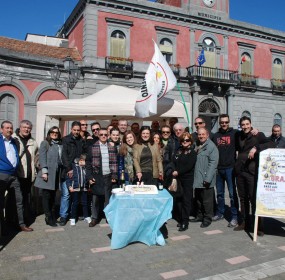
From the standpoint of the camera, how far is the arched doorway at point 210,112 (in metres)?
21.2

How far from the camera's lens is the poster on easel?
5023 mm

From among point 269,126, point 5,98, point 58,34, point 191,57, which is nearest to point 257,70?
point 269,126

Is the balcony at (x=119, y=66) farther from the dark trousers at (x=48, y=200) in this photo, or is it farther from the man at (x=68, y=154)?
the dark trousers at (x=48, y=200)

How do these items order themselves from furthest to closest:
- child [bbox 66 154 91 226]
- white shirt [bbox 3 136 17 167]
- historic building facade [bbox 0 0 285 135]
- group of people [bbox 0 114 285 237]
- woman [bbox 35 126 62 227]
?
historic building facade [bbox 0 0 285 135]
child [bbox 66 154 91 226]
woman [bbox 35 126 62 227]
group of people [bbox 0 114 285 237]
white shirt [bbox 3 136 17 167]

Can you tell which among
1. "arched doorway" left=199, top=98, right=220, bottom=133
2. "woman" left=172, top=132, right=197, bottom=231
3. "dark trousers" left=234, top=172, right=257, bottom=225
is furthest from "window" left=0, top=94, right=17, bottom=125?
"dark trousers" left=234, top=172, right=257, bottom=225

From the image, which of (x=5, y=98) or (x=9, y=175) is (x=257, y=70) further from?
(x=9, y=175)

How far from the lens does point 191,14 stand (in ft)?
66.9

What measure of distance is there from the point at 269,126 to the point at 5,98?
18.1 metres

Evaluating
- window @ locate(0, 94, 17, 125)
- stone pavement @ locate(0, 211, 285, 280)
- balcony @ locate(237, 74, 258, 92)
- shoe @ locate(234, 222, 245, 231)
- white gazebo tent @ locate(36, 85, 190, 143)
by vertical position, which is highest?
balcony @ locate(237, 74, 258, 92)

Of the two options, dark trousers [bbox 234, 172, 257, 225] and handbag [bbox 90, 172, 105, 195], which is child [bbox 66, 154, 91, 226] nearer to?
handbag [bbox 90, 172, 105, 195]

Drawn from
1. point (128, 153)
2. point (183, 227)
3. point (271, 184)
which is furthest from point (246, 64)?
point (183, 227)

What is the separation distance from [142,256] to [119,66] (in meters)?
15.4

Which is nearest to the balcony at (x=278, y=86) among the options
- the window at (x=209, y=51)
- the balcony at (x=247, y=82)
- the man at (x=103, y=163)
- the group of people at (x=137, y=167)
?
the balcony at (x=247, y=82)

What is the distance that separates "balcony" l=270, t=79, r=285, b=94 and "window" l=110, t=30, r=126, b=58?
11.9m
